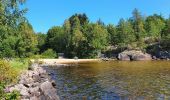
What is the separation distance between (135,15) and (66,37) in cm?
4185

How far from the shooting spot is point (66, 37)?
153375 mm

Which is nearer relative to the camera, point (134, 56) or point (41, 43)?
point (134, 56)

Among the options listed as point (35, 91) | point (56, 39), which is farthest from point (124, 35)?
point (35, 91)

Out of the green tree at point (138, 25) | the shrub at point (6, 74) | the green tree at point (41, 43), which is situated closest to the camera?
the shrub at point (6, 74)

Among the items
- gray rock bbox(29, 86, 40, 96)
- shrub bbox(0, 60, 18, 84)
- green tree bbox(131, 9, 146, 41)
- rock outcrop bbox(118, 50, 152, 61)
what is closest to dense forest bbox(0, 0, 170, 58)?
green tree bbox(131, 9, 146, 41)

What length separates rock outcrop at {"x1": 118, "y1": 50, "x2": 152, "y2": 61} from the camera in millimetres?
124938

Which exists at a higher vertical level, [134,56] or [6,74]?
[134,56]

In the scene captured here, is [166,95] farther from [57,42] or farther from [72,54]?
[57,42]

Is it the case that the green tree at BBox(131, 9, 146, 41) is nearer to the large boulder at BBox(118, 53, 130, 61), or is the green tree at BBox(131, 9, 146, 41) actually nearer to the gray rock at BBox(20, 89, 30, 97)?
the large boulder at BBox(118, 53, 130, 61)

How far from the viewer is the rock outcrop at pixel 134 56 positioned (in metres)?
125

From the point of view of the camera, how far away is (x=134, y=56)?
126375 millimetres

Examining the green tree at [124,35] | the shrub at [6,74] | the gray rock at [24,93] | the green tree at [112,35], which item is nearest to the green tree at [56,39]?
the green tree at [112,35]

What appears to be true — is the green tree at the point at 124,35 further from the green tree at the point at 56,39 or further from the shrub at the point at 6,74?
the shrub at the point at 6,74

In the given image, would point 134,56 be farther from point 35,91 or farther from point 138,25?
point 35,91
